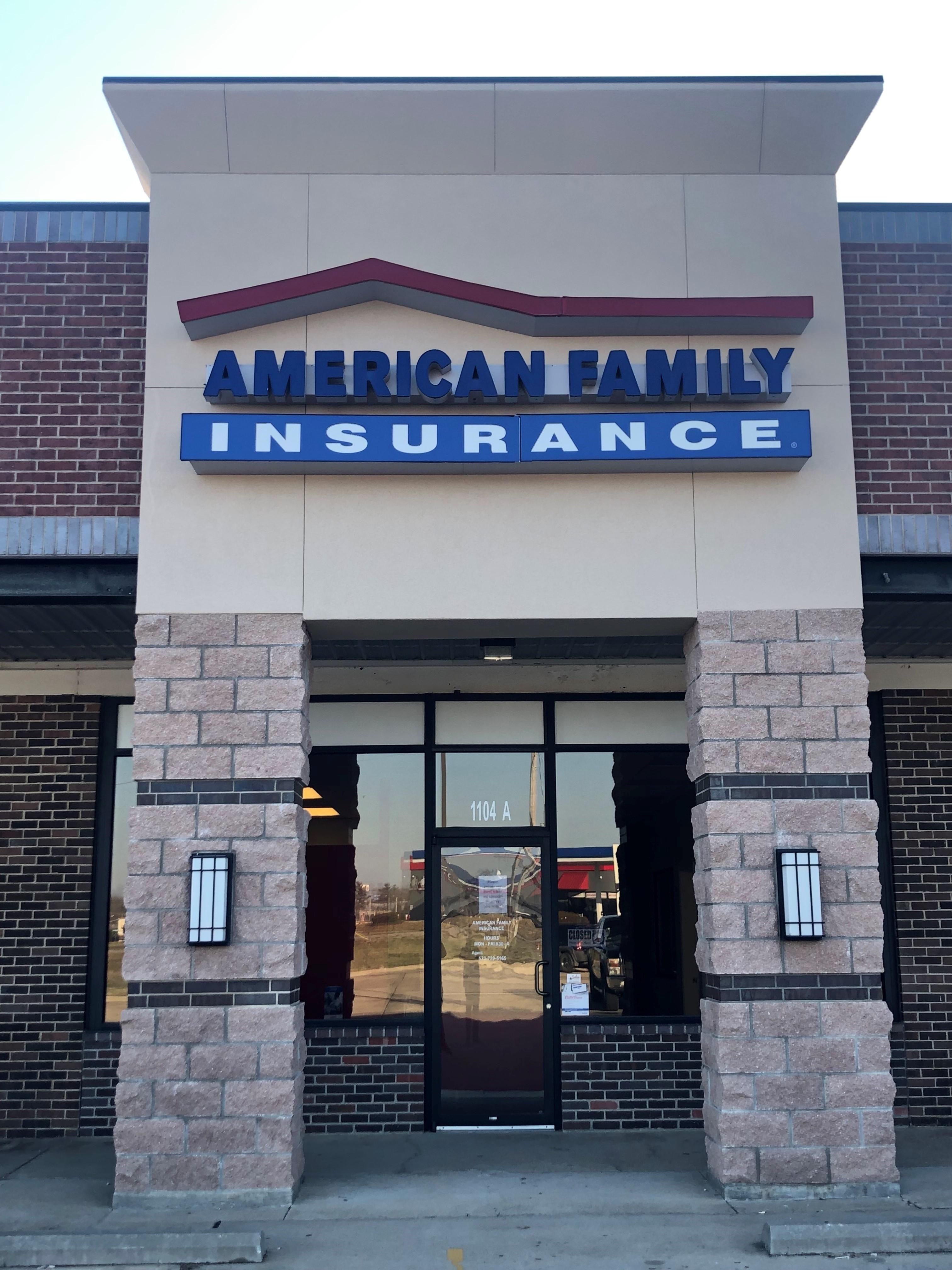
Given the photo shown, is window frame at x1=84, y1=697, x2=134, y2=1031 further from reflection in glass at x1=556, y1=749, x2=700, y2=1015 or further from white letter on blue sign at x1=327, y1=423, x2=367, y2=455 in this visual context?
reflection in glass at x1=556, y1=749, x2=700, y2=1015

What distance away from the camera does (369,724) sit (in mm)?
10742

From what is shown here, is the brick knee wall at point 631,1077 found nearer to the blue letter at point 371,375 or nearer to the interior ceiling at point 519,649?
the interior ceiling at point 519,649

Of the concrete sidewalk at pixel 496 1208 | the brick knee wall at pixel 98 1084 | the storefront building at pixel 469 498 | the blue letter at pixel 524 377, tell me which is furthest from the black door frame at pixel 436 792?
the blue letter at pixel 524 377

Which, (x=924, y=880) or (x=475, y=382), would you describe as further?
(x=924, y=880)

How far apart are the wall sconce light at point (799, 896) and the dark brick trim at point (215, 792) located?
3.41 meters

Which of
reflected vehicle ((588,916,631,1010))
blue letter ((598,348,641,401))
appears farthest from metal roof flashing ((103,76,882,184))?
reflected vehicle ((588,916,631,1010))

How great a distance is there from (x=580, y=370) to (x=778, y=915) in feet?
13.4

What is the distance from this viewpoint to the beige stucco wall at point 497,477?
331 inches

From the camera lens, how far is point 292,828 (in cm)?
809

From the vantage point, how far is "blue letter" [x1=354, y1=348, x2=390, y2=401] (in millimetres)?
8461

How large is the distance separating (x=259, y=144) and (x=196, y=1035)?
6431mm

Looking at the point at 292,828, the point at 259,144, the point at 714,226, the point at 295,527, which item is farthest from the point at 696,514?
the point at 259,144

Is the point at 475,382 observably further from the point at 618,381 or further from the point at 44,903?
the point at 44,903

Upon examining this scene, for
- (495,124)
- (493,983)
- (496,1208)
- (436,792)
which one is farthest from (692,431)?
(496,1208)
